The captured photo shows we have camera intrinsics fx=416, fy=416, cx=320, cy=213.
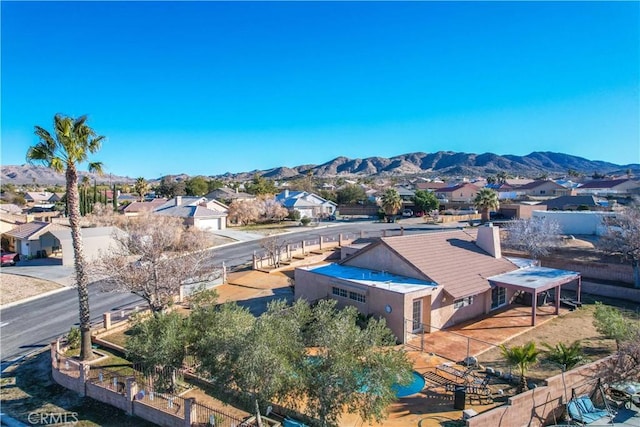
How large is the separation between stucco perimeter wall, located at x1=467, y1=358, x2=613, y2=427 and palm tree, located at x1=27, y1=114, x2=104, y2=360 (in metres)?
16.8

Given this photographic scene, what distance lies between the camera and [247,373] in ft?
35.9

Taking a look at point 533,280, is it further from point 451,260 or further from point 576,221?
point 576,221

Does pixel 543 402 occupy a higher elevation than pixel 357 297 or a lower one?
lower

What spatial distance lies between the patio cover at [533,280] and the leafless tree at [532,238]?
7.80 meters

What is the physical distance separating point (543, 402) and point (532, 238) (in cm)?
2351

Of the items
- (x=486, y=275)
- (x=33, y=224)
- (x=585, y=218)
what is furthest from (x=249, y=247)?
(x=585, y=218)

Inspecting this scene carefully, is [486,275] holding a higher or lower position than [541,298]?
higher

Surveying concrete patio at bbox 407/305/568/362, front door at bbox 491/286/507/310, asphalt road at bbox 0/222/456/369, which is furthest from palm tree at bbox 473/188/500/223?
asphalt road at bbox 0/222/456/369

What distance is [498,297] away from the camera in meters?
26.2

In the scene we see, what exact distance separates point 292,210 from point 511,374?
5950 cm

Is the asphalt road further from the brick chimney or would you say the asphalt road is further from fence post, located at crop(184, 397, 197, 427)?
the brick chimney

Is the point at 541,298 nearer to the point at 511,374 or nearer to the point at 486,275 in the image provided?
the point at 486,275

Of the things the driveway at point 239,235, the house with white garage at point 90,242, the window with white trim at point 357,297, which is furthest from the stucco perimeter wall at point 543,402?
the driveway at point 239,235

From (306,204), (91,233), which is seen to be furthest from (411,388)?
(306,204)
